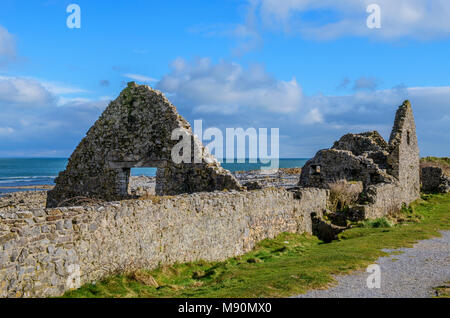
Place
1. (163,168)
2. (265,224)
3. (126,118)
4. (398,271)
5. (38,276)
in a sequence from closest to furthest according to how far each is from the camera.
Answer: (38,276) < (398,271) < (265,224) < (163,168) < (126,118)

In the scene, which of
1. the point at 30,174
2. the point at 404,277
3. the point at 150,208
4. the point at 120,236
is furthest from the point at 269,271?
the point at 30,174

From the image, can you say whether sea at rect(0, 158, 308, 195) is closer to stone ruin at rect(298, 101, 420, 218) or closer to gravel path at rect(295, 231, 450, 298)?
stone ruin at rect(298, 101, 420, 218)

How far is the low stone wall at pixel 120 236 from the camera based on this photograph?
6457mm

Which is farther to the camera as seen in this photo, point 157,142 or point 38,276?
point 157,142

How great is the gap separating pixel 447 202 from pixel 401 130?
19.6ft

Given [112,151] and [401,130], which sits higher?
[401,130]

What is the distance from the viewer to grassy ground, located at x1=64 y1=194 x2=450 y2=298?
24.6 ft

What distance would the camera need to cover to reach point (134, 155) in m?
17.1

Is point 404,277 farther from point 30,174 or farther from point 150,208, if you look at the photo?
point 30,174

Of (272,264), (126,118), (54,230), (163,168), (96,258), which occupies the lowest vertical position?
(272,264)

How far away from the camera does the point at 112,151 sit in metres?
17.7

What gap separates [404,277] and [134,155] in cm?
1175
